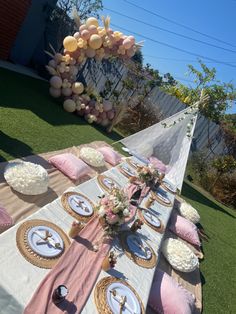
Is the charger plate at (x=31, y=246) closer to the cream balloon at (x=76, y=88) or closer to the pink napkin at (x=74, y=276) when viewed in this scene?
the pink napkin at (x=74, y=276)

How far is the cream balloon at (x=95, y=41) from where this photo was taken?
Answer: 1013 centimetres

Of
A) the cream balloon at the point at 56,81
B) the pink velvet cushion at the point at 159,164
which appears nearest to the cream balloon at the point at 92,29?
the cream balloon at the point at 56,81

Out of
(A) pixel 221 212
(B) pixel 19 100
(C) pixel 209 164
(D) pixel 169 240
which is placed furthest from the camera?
(C) pixel 209 164

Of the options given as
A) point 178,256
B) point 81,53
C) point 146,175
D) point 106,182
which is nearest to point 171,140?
point 146,175

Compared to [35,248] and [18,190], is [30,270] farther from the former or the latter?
[18,190]

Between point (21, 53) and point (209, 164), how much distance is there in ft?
27.0

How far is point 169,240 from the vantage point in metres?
4.92

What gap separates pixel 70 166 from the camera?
555 cm

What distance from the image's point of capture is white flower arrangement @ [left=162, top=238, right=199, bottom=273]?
4.67 m

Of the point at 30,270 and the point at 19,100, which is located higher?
the point at 30,270

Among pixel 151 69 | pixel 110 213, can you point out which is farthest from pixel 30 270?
pixel 151 69

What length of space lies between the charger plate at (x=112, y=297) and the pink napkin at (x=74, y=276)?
79 mm

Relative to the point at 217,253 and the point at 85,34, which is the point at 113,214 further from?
the point at 85,34

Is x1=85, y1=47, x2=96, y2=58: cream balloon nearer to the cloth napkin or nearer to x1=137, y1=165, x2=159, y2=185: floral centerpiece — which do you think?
x1=137, y1=165, x2=159, y2=185: floral centerpiece
